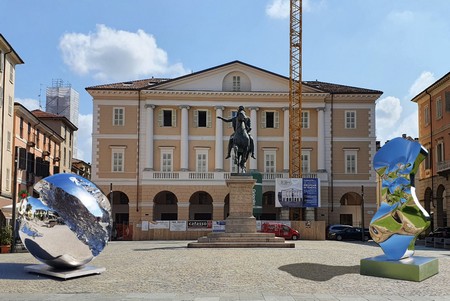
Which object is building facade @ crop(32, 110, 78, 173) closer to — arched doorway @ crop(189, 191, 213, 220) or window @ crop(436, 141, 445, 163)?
arched doorway @ crop(189, 191, 213, 220)

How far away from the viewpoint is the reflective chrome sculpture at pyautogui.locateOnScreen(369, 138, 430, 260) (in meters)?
14.9

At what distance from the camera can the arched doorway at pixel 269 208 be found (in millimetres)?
55406

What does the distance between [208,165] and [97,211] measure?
131 ft

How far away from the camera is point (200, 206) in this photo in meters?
56.1

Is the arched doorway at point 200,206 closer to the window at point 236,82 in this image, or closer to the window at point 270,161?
the window at point 270,161

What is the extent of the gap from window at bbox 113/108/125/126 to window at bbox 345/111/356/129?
69.5 feet

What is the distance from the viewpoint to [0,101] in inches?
1565

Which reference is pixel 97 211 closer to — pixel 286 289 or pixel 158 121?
pixel 286 289

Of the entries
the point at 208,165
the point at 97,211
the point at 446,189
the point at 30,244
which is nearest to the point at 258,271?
the point at 97,211

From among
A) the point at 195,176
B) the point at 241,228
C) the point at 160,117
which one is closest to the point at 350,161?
the point at 195,176

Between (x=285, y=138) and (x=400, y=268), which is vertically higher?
(x=285, y=138)

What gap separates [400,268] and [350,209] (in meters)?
44.8

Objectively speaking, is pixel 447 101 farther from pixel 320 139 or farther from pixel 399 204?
pixel 399 204

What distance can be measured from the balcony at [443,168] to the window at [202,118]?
2078 cm
